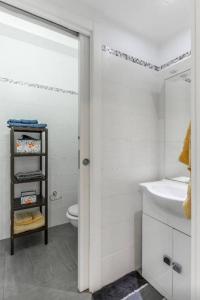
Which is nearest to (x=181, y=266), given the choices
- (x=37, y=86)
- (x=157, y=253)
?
(x=157, y=253)

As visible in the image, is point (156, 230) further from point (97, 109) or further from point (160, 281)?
point (97, 109)

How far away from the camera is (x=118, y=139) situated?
1448mm

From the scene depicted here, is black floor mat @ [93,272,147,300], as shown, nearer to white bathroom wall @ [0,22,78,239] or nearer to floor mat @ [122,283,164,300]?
floor mat @ [122,283,164,300]

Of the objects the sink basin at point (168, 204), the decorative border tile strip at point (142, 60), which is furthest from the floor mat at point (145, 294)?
the decorative border tile strip at point (142, 60)

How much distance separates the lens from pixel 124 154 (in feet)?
4.87

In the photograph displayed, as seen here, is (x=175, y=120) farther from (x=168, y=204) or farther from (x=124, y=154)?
(x=168, y=204)

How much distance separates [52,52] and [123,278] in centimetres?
261

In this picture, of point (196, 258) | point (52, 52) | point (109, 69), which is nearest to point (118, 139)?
point (109, 69)

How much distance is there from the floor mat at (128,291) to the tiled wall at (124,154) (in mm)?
56

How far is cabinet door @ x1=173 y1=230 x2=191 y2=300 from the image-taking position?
1115mm

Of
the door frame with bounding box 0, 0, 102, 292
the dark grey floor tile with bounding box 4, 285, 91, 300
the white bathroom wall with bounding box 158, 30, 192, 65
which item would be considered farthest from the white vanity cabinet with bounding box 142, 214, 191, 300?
the white bathroom wall with bounding box 158, 30, 192, 65

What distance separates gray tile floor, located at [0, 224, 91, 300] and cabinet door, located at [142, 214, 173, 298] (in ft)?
1.68

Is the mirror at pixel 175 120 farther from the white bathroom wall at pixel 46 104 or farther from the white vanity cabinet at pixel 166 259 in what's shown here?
the white bathroom wall at pixel 46 104

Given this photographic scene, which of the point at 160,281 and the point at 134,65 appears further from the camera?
the point at 134,65
